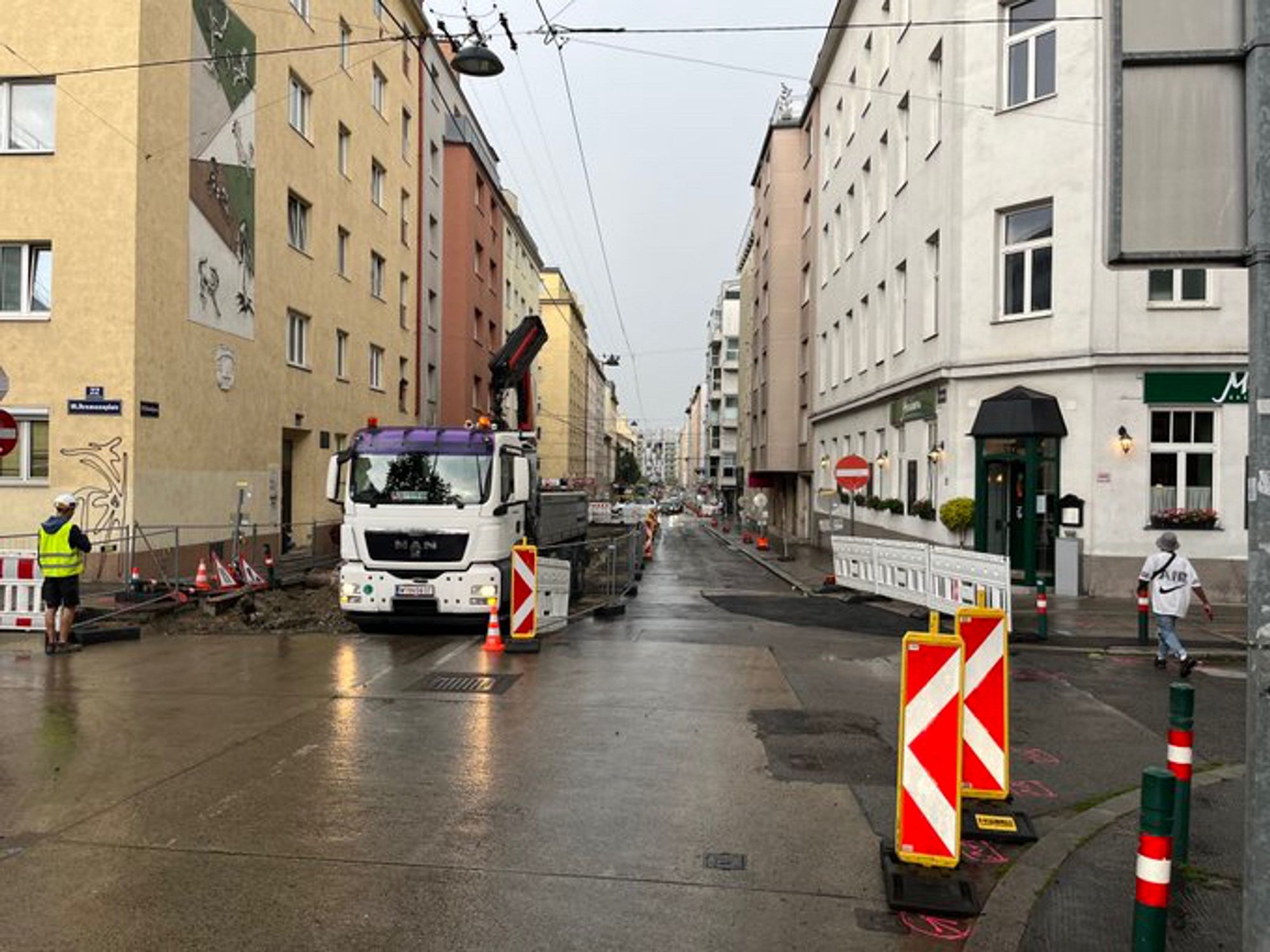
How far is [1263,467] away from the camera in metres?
2.58

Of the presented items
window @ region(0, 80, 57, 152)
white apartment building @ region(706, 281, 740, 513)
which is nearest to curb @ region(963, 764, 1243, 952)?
window @ region(0, 80, 57, 152)

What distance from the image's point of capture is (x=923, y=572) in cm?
1448

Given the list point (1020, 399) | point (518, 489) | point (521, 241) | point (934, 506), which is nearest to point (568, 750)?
point (518, 489)

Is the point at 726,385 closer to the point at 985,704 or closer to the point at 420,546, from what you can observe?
the point at 420,546

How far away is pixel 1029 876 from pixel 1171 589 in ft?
22.4

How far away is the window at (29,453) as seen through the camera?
1633 cm

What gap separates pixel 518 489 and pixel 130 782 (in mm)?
7416

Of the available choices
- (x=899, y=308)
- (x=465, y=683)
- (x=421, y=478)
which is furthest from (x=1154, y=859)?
(x=899, y=308)

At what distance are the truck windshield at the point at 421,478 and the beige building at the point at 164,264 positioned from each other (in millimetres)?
6083

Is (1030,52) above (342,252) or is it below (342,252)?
above

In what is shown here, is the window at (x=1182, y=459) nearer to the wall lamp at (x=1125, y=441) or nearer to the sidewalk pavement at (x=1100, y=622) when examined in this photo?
the wall lamp at (x=1125, y=441)

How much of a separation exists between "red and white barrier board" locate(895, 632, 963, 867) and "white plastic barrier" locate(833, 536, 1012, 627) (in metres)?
6.06

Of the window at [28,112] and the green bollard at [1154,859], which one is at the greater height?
the window at [28,112]

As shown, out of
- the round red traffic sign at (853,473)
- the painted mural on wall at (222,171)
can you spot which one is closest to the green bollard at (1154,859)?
the round red traffic sign at (853,473)
